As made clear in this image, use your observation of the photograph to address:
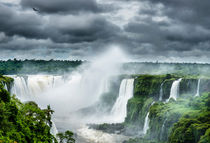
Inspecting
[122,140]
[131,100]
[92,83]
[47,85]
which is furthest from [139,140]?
[47,85]

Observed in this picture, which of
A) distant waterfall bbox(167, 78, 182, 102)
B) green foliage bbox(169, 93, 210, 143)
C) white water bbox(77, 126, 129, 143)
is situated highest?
distant waterfall bbox(167, 78, 182, 102)

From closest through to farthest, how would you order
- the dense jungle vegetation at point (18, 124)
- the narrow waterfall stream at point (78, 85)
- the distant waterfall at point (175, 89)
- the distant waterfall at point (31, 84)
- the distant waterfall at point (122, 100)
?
1. the dense jungle vegetation at point (18, 124)
2. the narrow waterfall stream at point (78, 85)
3. the distant waterfall at point (175, 89)
4. the distant waterfall at point (122, 100)
5. the distant waterfall at point (31, 84)

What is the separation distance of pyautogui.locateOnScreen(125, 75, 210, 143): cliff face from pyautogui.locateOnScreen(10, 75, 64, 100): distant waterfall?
30.9 meters

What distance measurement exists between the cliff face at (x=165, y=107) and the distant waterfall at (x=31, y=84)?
30.9 metres

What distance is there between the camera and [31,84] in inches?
3071

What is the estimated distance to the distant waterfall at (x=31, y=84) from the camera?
2719 inches

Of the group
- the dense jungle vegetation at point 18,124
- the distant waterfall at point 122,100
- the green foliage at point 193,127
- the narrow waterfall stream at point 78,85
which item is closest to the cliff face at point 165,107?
the green foliage at point 193,127

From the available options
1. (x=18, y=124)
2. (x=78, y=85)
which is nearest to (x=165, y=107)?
(x=18, y=124)

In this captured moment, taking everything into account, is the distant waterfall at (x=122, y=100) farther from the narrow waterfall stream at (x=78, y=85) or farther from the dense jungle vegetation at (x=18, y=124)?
the dense jungle vegetation at (x=18, y=124)

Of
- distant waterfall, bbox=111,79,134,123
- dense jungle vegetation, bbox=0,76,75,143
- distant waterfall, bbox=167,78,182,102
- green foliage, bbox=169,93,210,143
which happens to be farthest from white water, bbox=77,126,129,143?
dense jungle vegetation, bbox=0,76,75,143

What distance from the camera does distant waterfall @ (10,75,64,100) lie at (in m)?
69.1

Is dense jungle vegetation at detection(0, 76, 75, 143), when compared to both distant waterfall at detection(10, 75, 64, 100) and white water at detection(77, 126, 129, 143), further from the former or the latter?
distant waterfall at detection(10, 75, 64, 100)

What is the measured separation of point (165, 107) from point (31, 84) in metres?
49.0

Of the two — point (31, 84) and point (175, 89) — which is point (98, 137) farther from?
point (31, 84)
